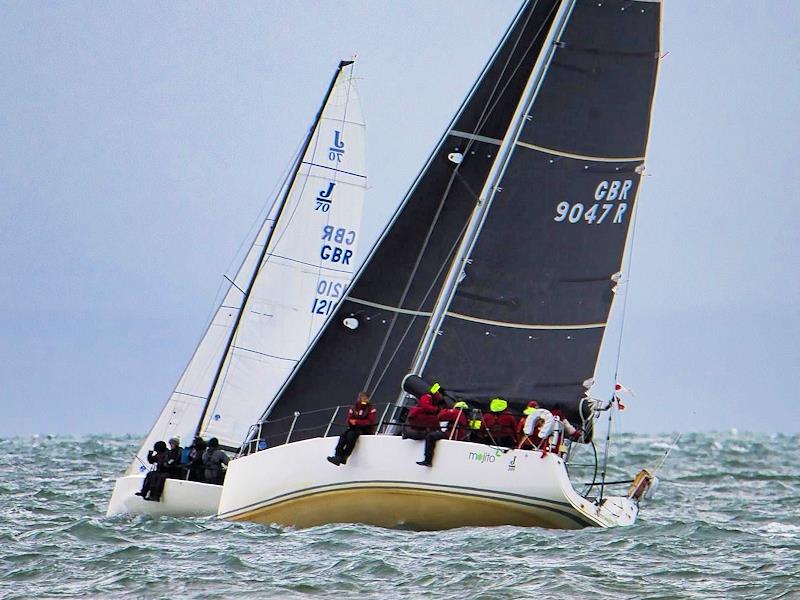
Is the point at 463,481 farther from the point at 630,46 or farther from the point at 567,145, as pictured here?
the point at 630,46

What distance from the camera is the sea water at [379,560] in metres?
12.6

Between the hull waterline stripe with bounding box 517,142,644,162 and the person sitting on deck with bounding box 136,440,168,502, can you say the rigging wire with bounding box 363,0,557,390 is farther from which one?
the person sitting on deck with bounding box 136,440,168,502

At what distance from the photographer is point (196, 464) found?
64.9ft

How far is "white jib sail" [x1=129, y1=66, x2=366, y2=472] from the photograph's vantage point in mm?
22078

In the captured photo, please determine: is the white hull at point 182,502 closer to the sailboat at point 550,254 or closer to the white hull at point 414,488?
the sailboat at point 550,254

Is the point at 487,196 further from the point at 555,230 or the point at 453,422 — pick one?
the point at 453,422

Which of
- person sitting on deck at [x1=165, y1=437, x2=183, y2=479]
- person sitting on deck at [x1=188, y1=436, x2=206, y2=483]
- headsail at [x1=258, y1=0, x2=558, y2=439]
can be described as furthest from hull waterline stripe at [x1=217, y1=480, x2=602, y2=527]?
person sitting on deck at [x1=165, y1=437, x2=183, y2=479]

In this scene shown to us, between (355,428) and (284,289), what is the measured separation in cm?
663

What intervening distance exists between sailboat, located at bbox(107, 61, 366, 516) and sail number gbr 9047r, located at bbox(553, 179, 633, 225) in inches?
243

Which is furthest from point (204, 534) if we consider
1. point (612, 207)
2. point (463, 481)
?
point (612, 207)

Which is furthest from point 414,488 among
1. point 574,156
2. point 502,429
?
point 574,156

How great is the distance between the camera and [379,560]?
45.3 ft

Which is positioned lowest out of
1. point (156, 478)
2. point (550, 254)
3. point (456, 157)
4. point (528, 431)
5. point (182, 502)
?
point (182, 502)

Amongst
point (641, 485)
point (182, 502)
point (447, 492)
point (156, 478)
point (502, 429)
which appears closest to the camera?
point (447, 492)
